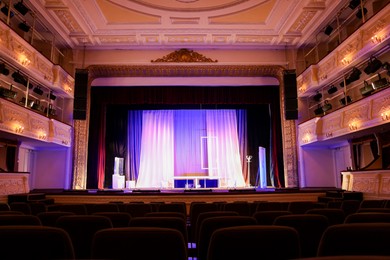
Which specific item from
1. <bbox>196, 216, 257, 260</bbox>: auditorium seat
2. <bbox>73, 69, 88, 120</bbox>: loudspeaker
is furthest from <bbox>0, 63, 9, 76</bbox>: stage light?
<bbox>196, 216, 257, 260</bbox>: auditorium seat

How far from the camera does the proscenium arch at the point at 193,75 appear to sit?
1271 cm

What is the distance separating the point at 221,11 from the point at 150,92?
14.5 ft

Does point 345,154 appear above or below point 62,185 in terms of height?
above

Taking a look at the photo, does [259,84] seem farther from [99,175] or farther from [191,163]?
[99,175]

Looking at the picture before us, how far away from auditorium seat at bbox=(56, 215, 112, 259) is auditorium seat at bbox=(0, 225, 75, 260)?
3.14 ft

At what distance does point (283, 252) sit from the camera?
1.51 meters

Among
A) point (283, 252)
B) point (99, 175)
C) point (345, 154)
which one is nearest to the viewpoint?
point (283, 252)

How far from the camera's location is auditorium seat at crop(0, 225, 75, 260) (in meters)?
1.45

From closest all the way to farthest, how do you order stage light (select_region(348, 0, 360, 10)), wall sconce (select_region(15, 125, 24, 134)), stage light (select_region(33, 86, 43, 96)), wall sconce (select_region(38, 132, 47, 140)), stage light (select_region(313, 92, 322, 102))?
wall sconce (select_region(15, 125, 24, 134)), stage light (select_region(348, 0, 360, 10)), wall sconce (select_region(38, 132, 47, 140)), stage light (select_region(33, 86, 43, 96)), stage light (select_region(313, 92, 322, 102))

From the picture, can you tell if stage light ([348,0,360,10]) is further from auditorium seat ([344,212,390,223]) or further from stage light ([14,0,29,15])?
stage light ([14,0,29,15])

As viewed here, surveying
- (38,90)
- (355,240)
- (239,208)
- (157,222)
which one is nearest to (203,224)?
(157,222)

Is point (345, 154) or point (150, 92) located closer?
point (345, 154)

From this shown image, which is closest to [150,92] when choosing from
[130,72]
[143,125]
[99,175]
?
[130,72]

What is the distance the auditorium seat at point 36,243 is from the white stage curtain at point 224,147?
1409 centimetres
